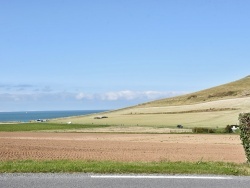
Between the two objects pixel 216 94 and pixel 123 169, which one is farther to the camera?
pixel 216 94

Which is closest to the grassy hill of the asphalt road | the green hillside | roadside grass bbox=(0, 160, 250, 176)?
the green hillside

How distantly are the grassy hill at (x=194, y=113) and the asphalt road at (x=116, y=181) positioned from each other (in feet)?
252

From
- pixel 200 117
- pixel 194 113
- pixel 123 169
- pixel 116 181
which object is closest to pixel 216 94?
pixel 194 113

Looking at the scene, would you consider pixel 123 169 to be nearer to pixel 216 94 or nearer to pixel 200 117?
pixel 200 117

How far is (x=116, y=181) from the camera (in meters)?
10.0

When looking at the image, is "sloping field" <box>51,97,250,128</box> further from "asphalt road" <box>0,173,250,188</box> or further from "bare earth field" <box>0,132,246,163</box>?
"asphalt road" <box>0,173,250,188</box>

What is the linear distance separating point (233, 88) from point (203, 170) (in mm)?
166038

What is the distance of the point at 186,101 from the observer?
6437 inches

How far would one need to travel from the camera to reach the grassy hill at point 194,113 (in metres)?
98.6

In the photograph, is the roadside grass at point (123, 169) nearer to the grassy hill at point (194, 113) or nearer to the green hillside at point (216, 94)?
the grassy hill at point (194, 113)

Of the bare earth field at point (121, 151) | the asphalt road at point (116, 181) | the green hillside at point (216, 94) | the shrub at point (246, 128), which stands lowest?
the bare earth field at point (121, 151)

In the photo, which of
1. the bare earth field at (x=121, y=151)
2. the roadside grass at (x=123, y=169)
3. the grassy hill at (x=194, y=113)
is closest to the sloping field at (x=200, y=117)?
the grassy hill at (x=194, y=113)

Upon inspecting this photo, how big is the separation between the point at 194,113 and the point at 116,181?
372 feet

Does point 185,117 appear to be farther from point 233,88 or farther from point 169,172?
point 169,172
